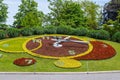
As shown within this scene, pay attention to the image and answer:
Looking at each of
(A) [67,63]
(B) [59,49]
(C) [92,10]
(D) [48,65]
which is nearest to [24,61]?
(D) [48,65]

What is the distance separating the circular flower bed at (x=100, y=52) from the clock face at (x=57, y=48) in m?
0.42

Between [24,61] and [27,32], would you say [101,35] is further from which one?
[24,61]

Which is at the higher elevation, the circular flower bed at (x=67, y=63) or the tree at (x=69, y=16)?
the tree at (x=69, y=16)

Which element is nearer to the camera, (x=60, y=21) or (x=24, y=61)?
(x=24, y=61)

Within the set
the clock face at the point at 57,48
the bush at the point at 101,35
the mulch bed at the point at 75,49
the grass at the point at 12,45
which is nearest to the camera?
the mulch bed at the point at 75,49

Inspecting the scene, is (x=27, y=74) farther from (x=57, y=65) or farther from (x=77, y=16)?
(x=77, y=16)

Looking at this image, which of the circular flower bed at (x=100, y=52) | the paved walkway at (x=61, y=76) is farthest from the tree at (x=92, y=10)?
the paved walkway at (x=61, y=76)

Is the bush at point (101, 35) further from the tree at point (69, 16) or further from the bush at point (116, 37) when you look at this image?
the tree at point (69, 16)

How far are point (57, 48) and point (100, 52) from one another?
3.02 m

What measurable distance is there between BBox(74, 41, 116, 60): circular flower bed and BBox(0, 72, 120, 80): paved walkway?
2.86 meters

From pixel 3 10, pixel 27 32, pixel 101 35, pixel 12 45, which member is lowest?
pixel 12 45

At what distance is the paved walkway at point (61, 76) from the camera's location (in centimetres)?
1772

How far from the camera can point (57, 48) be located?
23.1 metres

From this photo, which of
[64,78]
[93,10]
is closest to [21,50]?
[64,78]
